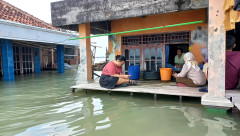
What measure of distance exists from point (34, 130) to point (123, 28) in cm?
599

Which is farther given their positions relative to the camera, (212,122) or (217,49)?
(217,49)

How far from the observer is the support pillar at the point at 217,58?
3.54 metres

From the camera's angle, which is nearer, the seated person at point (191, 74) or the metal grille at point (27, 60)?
the seated person at point (191, 74)

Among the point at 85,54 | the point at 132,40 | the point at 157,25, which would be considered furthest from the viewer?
the point at 132,40

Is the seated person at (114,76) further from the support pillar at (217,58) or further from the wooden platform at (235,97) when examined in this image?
the wooden platform at (235,97)

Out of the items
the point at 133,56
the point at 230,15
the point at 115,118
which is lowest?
the point at 115,118

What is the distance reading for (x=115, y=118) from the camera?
367 cm

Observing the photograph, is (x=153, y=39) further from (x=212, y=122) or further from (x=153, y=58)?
(x=212, y=122)

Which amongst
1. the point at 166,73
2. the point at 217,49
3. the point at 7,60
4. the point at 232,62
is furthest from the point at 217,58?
the point at 7,60

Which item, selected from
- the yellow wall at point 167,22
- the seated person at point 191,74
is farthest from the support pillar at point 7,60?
the seated person at point 191,74

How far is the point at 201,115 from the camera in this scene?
11.9ft

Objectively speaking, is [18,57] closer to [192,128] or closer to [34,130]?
[34,130]

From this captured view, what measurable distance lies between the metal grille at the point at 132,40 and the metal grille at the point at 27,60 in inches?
428

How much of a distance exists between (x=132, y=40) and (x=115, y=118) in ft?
16.2
